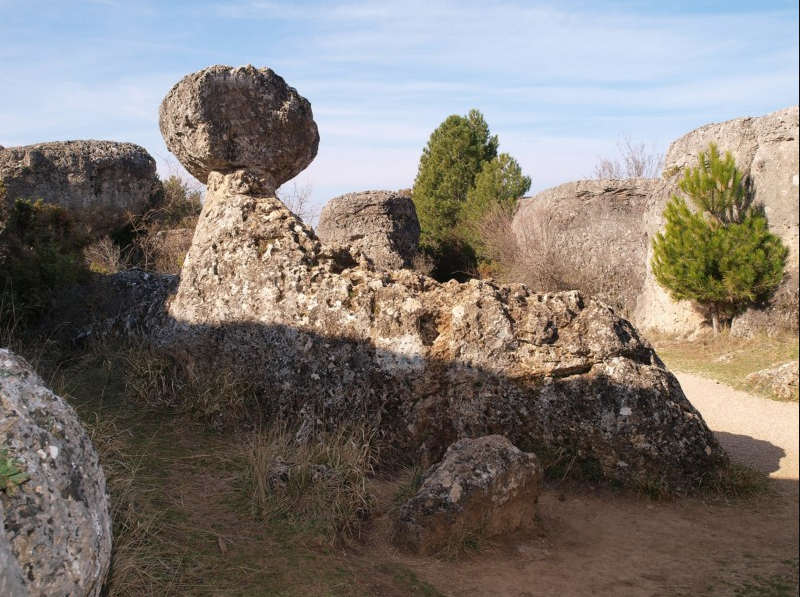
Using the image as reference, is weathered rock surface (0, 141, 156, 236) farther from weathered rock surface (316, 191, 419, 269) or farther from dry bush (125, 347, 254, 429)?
dry bush (125, 347, 254, 429)

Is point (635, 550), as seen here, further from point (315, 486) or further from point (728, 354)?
point (728, 354)

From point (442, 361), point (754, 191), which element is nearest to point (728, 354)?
point (754, 191)

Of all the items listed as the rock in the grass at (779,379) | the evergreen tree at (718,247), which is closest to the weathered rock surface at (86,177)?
the evergreen tree at (718,247)

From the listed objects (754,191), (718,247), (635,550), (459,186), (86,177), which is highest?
(459,186)

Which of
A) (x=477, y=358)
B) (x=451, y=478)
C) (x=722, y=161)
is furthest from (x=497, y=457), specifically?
(x=722, y=161)

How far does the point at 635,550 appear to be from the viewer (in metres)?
4.71

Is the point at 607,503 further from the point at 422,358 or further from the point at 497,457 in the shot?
the point at 422,358

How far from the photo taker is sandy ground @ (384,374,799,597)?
4270 millimetres

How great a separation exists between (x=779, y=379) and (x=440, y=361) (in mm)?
5628

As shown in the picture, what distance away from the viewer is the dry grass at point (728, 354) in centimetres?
1051

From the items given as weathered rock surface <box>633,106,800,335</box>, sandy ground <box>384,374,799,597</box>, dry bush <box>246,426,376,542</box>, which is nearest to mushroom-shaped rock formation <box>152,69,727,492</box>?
sandy ground <box>384,374,799,597</box>

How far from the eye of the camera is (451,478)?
4762mm

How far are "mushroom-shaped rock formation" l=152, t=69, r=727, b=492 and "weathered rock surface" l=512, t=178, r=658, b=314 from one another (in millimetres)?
11475

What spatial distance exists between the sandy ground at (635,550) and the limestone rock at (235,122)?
185 inches
